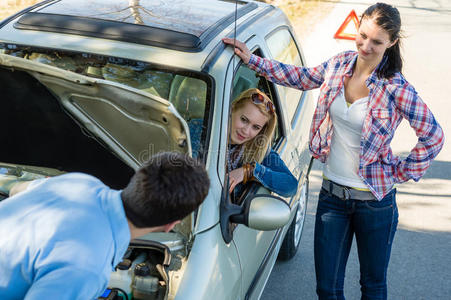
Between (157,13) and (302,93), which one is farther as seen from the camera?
(302,93)

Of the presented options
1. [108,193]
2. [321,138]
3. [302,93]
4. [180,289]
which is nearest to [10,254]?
[108,193]

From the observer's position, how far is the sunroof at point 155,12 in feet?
10.5

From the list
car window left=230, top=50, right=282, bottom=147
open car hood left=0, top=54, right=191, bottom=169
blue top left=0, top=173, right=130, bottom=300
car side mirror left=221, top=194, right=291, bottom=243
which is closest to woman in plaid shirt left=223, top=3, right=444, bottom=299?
car window left=230, top=50, right=282, bottom=147

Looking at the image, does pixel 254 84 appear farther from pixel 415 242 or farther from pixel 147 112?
pixel 415 242

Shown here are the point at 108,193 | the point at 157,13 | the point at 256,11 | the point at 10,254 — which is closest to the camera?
the point at 10,254

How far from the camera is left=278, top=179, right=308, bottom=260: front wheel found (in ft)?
14.0

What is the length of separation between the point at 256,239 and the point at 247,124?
0.66 metres

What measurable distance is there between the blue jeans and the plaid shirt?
0.48ft

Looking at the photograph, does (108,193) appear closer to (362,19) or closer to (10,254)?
(10,254)

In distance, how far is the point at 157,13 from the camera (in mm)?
3420

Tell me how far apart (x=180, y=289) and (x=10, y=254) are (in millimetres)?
887

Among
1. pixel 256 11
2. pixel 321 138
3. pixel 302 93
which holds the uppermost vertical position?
pixel 256 11

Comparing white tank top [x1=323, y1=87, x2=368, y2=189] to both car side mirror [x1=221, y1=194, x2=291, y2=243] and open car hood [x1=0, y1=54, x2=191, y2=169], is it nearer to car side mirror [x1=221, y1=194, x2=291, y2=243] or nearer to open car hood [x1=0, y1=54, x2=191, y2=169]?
car side mirror [x1=221, y1=194, x2=291, y2=243]

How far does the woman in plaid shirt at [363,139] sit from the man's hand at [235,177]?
0.42 meters
